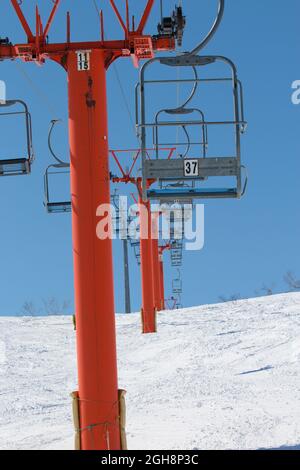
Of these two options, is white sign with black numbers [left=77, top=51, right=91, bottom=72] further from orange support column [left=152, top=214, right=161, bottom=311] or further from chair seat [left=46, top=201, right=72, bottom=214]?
orange support column [left=152, top=214, right=161, bottom=311]

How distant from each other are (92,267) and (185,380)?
516cm

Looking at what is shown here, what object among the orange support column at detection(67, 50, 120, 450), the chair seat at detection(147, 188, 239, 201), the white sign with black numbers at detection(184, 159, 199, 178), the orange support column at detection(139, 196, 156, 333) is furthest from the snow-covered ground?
the white sign with black numbers at detection(184, 159, 199, 178)

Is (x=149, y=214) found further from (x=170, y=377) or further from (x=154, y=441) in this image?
(x=154, y=441)

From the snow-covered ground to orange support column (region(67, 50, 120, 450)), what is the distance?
0.60 metres

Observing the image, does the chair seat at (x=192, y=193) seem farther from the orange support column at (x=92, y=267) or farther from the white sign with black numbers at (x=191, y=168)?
the orange support column at (x=92, y=267)

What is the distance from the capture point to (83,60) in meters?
6.59

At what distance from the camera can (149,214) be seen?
62.0 ft

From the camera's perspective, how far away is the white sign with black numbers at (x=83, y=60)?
657 cm

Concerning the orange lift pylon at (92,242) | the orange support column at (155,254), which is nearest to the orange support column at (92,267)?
the orange lift pylon at (92,242)

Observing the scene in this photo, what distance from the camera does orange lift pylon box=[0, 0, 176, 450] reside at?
6.38m

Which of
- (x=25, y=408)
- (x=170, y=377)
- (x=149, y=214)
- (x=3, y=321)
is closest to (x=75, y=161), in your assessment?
(x=25, y=408)

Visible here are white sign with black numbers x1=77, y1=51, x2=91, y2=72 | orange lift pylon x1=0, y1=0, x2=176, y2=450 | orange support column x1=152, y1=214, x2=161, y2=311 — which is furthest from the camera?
orange support column x1=152, y1=214, x2=161, y2=311

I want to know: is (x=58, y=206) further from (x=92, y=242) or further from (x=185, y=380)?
(x=92, y=242)

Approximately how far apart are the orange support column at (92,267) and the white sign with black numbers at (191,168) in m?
0.76
